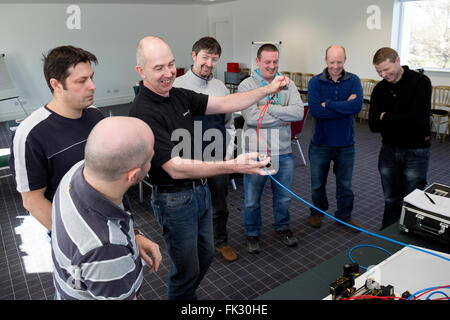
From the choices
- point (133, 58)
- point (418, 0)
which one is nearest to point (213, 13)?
point (133, 58)

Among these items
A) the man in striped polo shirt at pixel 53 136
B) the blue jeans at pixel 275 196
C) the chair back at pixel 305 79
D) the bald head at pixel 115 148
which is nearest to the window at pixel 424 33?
the chair back at pixel 305 79

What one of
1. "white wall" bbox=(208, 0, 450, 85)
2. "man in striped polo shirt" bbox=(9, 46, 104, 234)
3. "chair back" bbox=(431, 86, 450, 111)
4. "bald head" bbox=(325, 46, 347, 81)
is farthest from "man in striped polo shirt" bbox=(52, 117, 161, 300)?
"white wall" bbox=(208, 0, 450, 85)

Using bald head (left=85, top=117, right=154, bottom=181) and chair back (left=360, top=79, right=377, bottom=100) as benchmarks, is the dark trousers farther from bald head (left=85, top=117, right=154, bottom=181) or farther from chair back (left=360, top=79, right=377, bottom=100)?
A: chair back (left=360, top=79, right=377, bottom=100)

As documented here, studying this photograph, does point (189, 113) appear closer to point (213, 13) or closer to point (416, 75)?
point (416, 75)

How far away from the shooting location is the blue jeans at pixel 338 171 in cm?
279

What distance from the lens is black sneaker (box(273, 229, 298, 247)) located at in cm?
275

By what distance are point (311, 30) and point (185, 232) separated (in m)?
7.65

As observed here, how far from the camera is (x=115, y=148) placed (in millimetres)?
933

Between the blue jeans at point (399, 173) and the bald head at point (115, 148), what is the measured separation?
83.1 inches

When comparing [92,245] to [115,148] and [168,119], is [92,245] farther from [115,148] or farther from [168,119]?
[168,119]

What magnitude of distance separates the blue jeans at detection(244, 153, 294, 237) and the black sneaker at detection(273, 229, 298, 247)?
42mm

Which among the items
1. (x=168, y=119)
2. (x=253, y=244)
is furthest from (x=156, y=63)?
(x=253, y=244)

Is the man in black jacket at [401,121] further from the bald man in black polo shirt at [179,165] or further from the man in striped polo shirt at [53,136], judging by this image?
the man in striped polo shirt at [53,136]

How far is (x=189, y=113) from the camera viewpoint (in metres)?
1.77
